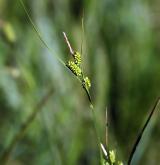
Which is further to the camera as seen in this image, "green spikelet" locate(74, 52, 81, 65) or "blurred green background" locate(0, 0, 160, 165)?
"blurred green background" locate(0, 0, 160, 165)

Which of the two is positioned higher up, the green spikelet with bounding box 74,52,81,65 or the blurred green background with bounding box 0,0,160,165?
the blurred green background with bounding box 0,0,160,165

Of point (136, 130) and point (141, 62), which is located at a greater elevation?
point (141, 62)

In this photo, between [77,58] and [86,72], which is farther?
[86,72]

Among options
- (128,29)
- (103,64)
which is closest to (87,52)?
(103,64)

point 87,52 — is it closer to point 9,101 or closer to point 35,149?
point 9,101

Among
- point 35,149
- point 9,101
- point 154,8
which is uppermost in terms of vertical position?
point 154,8

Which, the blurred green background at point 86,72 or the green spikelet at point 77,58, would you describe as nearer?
the green spikelet at point 77,58

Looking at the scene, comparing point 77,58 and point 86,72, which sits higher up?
point 86,72

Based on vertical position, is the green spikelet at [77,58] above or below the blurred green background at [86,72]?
below
